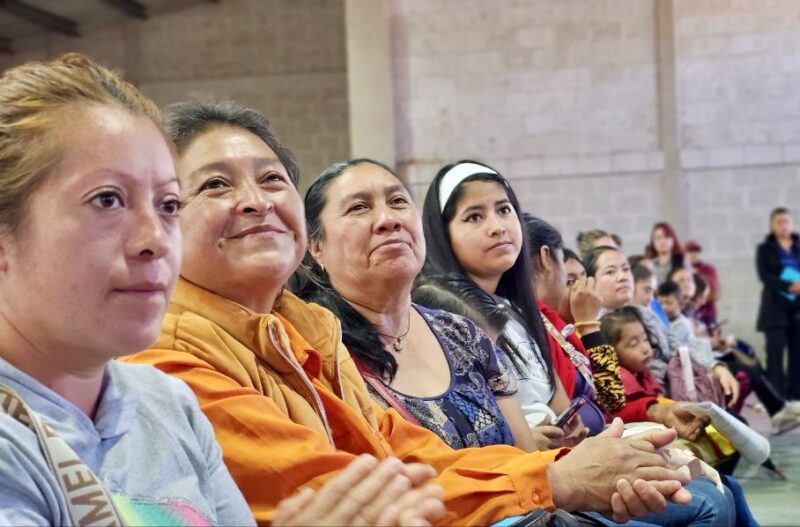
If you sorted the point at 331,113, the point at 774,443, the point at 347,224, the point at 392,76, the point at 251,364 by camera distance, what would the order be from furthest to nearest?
the point at 331,113 → the point at 392,76 → the point at 774,443 → the point at 347,224 → the point at 251,364

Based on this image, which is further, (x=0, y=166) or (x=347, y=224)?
(x=347, y=224)

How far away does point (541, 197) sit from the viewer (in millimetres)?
11133

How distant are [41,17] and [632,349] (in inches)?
484

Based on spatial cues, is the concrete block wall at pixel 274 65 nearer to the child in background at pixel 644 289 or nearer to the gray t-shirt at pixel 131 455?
the child in background at pixel 644 289

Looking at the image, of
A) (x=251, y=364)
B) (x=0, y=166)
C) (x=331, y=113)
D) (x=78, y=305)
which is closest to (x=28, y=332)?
(x=78, y=305)

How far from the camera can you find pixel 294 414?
6.12 feet

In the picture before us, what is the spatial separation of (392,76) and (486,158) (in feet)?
3.90

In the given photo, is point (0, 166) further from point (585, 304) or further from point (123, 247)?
point (585, 304)

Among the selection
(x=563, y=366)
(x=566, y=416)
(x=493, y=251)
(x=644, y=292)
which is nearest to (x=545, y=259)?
(x=563, y=366)

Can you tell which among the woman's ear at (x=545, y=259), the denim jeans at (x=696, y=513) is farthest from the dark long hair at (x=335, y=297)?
the woman's ear at (x=545, y=259)

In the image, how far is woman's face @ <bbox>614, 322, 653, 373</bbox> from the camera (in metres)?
4.59

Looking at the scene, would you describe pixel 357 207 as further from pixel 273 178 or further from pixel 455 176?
pixel 455 176

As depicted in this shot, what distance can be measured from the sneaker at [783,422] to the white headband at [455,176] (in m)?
3.86

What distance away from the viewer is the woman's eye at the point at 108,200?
1257mm
